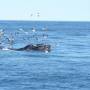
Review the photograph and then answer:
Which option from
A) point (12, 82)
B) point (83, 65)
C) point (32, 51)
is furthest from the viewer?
point (32, 51)

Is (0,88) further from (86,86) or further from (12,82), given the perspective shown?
(86,86)

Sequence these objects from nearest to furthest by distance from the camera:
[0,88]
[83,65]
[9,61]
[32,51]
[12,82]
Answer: [0,88]
[12,82]
[83,65]
[9,61]
[32,51]

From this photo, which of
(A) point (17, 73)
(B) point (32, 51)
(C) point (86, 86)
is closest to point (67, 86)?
(C) point (86, 86)

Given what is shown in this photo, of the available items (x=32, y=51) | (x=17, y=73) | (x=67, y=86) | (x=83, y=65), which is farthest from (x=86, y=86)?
(x=32, y=51)

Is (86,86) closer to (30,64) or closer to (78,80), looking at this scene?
(78,80)

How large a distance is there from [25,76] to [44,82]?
188 inches

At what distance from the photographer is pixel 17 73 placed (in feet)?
222

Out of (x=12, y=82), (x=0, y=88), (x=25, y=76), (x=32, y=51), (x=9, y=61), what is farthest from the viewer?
(x=32, y=51)

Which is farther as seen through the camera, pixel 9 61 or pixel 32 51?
pixel 32 51

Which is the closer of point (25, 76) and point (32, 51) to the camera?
point (25, 76)

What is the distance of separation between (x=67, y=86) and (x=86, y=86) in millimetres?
1746

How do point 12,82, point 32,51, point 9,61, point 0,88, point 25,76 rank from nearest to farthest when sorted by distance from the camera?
point 0,88 < point 12,82 < point 25,76 < point 9,61 < point 32,51

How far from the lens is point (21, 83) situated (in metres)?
59.8

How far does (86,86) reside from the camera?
191 ft
